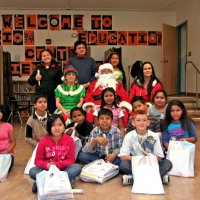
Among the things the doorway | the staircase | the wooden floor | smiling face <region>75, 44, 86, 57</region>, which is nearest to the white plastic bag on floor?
the wooden floor

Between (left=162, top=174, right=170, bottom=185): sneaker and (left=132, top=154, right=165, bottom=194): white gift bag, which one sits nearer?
(left=132, top=154, right=165, bottom=194): white gift bag

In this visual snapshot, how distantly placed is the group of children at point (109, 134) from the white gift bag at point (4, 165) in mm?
255

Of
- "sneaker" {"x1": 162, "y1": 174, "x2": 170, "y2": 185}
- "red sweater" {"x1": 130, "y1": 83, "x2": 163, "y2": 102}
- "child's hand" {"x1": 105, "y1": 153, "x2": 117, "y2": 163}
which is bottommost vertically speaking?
"sneaker" {"x1": 162, "y1": 174, "x2": 170, "y2": 185}

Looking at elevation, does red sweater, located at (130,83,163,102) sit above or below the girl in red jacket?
above

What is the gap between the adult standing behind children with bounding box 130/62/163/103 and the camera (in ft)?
→ 14.4

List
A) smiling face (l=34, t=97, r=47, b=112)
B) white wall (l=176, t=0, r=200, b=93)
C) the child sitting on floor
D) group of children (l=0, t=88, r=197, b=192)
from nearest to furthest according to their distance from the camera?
group of children (l=0, t=88, r=197, b=192) < the child sitting on floor < smiling face (l=34, t=97, r=47, b=112) < white wall (l=176, t=0, r=200, b=93)

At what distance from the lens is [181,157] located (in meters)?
3.31

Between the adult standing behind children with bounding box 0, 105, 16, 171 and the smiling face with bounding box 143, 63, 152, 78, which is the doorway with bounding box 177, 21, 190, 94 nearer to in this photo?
the smiling face with bounding box 143, 63, 152, 78

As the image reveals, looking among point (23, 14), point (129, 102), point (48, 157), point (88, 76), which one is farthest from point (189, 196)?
point (23, 14)

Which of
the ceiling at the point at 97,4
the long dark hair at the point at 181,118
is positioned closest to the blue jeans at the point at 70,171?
the long dark hair at the point at 181,118

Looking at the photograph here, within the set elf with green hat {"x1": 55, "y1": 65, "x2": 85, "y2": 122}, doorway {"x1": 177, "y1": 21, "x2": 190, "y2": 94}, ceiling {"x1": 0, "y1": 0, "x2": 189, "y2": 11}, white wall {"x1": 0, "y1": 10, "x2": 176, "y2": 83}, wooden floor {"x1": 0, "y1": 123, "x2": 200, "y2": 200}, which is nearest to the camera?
wooden floor {"x1": 0, "y1": 123, "x2": 200, "y2": 200}

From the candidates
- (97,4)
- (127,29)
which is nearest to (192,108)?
(127,29)

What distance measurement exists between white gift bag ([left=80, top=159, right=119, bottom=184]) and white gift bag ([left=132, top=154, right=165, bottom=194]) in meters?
0.32

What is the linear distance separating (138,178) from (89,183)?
1.68 feet
